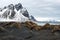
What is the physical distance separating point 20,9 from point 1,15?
1902cm

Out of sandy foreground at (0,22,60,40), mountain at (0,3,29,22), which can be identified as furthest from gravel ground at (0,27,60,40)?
mountain at (0,3,29,22)

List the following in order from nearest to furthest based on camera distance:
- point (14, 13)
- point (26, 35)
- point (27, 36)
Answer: point (27, 36) < point (26, 35) < point (14, 13)

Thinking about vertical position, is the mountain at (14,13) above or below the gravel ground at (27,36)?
below

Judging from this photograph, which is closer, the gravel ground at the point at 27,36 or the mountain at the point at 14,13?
the gravel ground at the point at 27,36

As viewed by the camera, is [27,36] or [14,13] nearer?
[27,36]

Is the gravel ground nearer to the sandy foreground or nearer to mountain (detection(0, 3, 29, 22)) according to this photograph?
the sandy foreground

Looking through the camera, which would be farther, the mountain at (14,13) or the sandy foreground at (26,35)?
the mountain at (14,13)

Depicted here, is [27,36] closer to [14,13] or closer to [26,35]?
[26,35]

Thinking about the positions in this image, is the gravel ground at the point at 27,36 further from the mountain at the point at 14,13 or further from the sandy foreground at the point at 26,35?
the mountain at the point at 14,13

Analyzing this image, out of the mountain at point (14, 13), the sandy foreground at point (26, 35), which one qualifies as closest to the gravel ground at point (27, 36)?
the sandy foreground at point (26, 35)

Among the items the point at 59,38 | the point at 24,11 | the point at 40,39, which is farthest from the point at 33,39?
the point at 24,11

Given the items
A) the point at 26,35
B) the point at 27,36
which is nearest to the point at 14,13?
the point at 26,35

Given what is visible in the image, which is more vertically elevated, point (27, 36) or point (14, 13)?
point (27, 36)

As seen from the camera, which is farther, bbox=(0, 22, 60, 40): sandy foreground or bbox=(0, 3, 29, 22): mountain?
bbox=(0, 3, 29, 22): mountain
